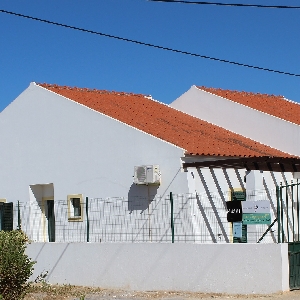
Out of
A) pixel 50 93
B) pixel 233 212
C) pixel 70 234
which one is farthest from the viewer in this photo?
pixel 50 93

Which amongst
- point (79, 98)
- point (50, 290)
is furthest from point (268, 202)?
point (79, 98)

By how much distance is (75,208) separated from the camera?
19297 mm

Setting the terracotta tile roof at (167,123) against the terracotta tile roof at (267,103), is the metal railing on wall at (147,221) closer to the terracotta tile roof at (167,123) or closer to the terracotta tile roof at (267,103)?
the terracotta tile roof at (167,123)

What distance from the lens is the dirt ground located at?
42.1ft

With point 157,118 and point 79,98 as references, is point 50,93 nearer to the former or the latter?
point 79,98

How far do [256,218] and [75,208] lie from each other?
7066mm

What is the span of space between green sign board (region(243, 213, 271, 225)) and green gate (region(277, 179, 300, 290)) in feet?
1.22

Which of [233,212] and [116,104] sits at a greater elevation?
[116,104]

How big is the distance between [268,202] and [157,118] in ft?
26.8

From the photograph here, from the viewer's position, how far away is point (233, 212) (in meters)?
14.5

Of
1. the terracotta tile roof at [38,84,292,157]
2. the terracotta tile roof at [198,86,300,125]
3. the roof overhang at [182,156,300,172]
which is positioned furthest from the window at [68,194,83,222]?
the terracotta tile roof at [198,86,300,125]

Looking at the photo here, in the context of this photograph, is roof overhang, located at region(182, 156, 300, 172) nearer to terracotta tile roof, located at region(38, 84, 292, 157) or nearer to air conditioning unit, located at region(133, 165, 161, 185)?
terracotta tile roof, located at region(38, 84, 292, 157)

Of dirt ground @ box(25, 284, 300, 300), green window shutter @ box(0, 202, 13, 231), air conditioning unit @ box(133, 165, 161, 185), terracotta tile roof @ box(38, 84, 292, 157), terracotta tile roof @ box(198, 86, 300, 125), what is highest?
terracotta tile roof @ box(198, 86, 300, 125)

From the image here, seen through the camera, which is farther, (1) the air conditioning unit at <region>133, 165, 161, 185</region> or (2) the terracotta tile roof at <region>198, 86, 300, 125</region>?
(2) the terracotta tile roof at <region>198, 86, 300, 125</region>
